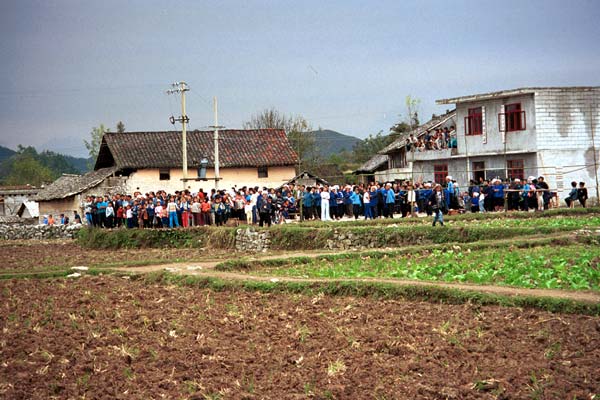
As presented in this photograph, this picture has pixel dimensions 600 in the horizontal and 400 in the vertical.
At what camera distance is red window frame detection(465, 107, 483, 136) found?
155 feet

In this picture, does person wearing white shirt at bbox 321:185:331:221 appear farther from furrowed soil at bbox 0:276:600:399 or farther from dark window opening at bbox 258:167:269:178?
dark window opening at bbox 258:167:269:178

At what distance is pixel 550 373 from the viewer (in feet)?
38.0

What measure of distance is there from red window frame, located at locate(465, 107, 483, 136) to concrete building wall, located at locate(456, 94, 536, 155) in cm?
21

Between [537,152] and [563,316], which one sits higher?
[537,152]

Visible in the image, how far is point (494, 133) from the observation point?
46344 millimetres

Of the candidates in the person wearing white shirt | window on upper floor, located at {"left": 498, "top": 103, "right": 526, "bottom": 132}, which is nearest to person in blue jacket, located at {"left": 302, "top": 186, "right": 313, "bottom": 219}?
the person wearing white shirt

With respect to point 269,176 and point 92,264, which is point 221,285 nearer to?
point 92,264

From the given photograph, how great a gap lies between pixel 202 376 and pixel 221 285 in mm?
9296

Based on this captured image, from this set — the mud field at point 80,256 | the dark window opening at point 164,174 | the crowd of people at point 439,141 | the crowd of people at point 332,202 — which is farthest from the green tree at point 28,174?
the crowd of people at point 332,202

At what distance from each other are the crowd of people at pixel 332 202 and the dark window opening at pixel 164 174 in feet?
61.5

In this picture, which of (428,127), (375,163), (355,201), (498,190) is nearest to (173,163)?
(428,127)

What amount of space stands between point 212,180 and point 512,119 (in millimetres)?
24137

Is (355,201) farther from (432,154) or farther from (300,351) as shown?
(300,351)

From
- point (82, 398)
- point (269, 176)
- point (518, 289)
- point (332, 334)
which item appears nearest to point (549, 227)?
point (518, 289)
